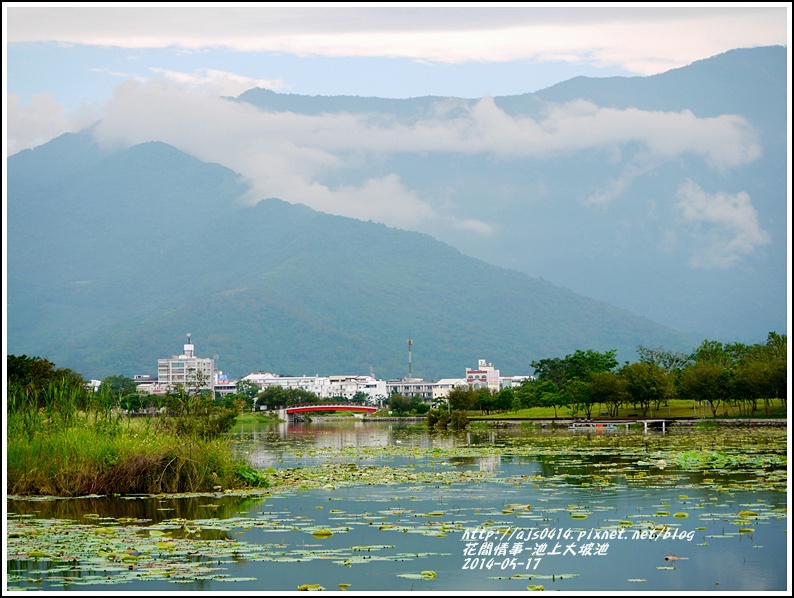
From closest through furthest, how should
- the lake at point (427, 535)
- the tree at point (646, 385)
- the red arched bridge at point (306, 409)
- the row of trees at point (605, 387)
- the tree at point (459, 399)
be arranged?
the lake at point (427, 535), the row of trees at point (605, 387), the tree at point (646, 385), the tree at point (459, 399), the red arched bridge at point (306, 409)

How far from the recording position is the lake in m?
12.5

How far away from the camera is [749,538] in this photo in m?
14.9

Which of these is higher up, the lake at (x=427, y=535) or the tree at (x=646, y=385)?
the tree at (x=646, y=385)

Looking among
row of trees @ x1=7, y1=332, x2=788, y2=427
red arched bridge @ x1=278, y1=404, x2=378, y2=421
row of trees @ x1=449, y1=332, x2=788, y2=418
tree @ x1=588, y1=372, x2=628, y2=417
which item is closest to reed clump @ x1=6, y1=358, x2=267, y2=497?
row of trees @ x1=7, y1=332, x2=788, y2=427

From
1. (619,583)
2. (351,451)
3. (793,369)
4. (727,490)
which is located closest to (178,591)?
(619,583)

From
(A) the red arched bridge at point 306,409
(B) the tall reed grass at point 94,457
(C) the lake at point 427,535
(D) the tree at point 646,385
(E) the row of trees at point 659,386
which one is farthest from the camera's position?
(A) the red arched bridge at point 306,409

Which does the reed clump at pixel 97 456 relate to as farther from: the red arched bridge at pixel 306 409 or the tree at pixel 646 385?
the red arched bridge at pixel 306 409

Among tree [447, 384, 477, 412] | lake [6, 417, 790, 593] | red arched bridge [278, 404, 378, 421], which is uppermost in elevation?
tree [447, 384, 477, 412]

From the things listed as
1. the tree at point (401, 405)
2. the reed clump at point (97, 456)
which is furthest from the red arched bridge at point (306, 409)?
the reed clump at point (97, 456)

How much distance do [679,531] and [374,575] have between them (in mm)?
5096

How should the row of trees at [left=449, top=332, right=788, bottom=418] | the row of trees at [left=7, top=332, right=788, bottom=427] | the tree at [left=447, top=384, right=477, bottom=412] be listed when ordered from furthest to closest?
the tree at [left=447, top=384, right=477, bottom=412]
the row of trees at [left=449, top=332, right=788, bottom=418]
the row of trees at [left=7, top=332, right=788, bottom=427]

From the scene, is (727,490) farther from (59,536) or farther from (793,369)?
(59,536)

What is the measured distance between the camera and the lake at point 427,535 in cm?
1245

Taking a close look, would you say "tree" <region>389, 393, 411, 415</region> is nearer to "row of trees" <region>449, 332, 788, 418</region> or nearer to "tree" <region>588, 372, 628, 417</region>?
"row of trees" <region>449, 332, 788, 418</region>
